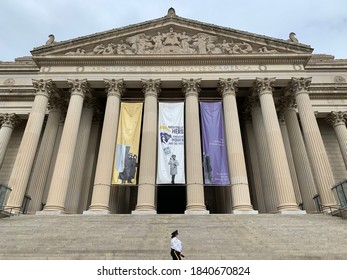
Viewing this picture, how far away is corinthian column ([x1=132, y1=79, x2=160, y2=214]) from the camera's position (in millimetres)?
17172

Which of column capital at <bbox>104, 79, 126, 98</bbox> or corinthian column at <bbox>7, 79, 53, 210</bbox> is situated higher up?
column capital at <bbox>104, 79, 126, 98</bbox>

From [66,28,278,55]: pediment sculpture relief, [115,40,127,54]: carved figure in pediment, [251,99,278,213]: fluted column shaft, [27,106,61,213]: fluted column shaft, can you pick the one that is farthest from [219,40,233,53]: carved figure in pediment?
[27,106,61,213]: fluted column shaft

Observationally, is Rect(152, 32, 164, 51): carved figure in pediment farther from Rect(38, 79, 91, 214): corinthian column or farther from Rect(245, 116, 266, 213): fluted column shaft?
Rect(245, 116, 266, 213): fluted column shaft

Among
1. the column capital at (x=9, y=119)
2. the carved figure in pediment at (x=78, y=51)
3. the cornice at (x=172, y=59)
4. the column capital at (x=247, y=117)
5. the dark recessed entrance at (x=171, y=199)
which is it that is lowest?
the dark recessed entrance at (x=171, y=199)

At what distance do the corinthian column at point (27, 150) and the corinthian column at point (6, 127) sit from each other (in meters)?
8.01

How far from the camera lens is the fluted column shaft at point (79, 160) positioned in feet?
65.1

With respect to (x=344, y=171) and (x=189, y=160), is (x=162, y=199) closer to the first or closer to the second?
(x=189, y=160)

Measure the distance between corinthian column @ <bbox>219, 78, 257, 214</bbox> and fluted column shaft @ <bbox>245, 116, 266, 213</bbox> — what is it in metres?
4.56

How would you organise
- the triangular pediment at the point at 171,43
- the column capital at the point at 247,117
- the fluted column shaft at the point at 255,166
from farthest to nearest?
the column capital at the point at 247,117 → the triangular pediment at the point at 171,43 → the fluted column shaft at the point at 255,166

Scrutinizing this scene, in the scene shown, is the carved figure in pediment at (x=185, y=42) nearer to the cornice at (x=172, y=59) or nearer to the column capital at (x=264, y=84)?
the cornice at (x=172, y=59)

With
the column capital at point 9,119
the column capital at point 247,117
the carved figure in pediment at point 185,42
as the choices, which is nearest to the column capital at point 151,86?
the carved figure in pediment at point 185,42

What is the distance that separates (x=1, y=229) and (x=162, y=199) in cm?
1566

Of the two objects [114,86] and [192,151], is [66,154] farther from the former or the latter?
[192,151]

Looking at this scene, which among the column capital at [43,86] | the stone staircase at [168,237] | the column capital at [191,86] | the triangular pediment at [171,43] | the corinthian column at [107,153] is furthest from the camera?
the triangular pediment at [171,43]
